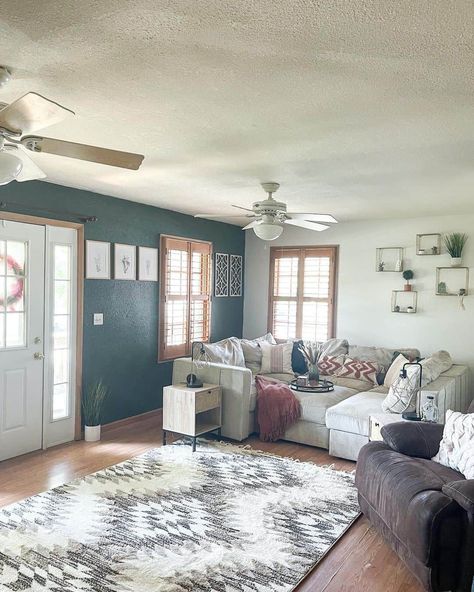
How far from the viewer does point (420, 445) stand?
3.27m

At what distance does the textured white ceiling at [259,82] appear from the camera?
5.63 ft

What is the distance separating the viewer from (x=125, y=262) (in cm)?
535

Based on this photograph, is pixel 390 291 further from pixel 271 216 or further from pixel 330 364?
pixel 271 216

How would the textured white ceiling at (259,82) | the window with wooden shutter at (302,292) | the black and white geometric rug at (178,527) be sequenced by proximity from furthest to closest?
1. the window with wooden shutter at (302,292)
2. the black and white geometric rug at (178,527)
3. the textured white ceiling at (259,82)

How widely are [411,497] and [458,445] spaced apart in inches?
23.0

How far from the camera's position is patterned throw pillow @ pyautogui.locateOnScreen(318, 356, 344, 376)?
19.7ft

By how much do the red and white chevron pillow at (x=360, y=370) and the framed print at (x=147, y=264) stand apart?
95.9 inches

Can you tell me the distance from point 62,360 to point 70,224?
50.4 inches

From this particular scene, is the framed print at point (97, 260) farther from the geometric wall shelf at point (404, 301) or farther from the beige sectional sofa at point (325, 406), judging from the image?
the geometric wall shelf at point (404, 301)

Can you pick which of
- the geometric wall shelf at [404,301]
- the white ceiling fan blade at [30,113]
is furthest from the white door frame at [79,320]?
the geometric wall shelf at [404,301]

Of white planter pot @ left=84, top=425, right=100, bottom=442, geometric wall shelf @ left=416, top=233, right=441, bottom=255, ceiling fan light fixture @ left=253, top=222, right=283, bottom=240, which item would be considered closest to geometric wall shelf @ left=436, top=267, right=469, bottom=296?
geometric wall shelf @ left=416, top=233, right=441, bottom=255

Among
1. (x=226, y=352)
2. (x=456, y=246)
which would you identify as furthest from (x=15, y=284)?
(x=456, y=246)

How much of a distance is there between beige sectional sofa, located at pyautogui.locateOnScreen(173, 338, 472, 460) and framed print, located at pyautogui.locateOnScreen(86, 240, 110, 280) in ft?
3.92

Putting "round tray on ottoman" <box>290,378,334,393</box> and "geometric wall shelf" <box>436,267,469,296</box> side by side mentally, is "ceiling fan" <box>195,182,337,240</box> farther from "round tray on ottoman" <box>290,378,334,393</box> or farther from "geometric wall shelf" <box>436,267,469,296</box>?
"geometric wall shelf" <box>436,267,469,296</box>
